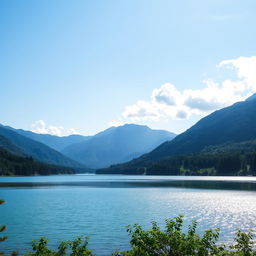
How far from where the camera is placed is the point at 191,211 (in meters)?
76.6

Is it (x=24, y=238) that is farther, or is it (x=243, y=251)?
(x=24, y=238)

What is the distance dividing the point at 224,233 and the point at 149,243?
1316 inches

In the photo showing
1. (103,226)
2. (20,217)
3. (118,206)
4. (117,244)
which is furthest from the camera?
(118,206)

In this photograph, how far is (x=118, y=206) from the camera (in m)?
86.8

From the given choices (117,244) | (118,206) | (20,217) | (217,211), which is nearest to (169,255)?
(117,244)

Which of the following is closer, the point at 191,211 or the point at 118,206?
the point at 191,211

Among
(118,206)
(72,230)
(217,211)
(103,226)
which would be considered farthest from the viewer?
(118,206)

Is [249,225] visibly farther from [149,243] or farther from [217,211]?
[149,243]

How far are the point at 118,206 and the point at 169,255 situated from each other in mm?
66323

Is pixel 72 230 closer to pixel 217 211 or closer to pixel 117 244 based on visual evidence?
pixel 117 244

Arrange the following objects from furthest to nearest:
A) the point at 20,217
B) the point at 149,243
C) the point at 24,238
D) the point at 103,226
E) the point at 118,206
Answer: the point at 118,206
the point at 20,217
the point at 103,226
the point at 24,238
the point at 149,243

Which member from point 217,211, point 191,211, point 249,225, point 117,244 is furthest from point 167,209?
point 117,244

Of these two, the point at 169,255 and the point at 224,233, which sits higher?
the point at 169,255

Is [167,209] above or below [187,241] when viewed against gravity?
below
